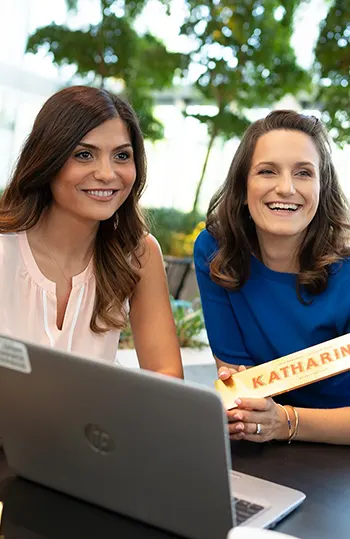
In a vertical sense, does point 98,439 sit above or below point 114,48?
below

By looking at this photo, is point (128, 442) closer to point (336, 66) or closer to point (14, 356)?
point (14, 356)

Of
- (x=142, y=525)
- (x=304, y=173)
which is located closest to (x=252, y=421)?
(x=142, y=525)

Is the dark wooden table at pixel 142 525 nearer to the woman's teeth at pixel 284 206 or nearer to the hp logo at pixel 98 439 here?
the hp logo at pixel 98 439

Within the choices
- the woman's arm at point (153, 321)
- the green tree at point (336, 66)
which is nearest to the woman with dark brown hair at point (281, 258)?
the woman's arm at point (153, 321)

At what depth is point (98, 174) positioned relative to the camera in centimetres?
193

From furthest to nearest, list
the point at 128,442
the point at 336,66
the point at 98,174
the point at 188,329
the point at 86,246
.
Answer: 1. the point at 336,66
2. the point at 188,329
3. the point at 86,246
4. the point at 98,174
5. the point at 128,442

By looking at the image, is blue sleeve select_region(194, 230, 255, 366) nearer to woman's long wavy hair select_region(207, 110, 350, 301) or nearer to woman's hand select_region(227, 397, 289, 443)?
woman's long wavy hair select_region(207, 110, 350, 301)

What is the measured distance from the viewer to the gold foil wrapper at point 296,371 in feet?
5.15

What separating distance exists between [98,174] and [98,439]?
0.93 metres

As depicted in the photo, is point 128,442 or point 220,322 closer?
point 128,442

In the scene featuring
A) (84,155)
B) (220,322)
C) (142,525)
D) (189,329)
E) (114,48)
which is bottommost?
(189,329)

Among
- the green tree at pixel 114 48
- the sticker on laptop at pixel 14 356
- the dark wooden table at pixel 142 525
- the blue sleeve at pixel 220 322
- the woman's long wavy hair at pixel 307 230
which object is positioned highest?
the green tree at pixel 114 48

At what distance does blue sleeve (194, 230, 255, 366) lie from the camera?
205 centimetres

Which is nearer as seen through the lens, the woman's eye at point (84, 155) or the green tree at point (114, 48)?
the woman's eye at point (84, 155)
